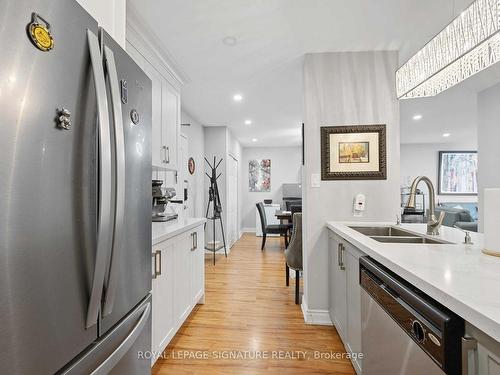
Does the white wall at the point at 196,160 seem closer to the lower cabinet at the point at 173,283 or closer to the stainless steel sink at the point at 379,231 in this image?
the lower cabinet at the point at 173,283

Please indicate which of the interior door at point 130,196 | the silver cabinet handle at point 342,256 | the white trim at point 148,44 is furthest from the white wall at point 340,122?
the interior door at point 130,196

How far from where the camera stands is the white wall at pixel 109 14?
0.95 metres

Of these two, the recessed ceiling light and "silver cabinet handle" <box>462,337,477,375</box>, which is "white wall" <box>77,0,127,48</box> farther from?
"silver cabinet handle" <box>462,337,477,375</box>

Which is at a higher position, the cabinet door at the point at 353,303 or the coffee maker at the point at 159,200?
the coffee maker at the point at 159,200

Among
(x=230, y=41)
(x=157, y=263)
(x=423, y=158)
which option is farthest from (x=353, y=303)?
(x=423, y=158)

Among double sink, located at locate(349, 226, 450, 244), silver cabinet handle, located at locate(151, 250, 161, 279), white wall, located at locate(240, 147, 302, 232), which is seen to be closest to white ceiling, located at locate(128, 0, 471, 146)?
double sink, located at locate(349, 226, 450, 244)

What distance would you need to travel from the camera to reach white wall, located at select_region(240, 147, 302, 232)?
24.6 ft

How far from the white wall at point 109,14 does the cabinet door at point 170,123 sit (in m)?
1.38

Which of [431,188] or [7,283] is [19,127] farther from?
[431,188]

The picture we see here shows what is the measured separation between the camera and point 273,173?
7555 millimetres

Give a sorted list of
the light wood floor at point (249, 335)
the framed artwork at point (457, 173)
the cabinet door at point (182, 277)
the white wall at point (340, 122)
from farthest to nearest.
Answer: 1. the framed artwork at point (457, 173)
2. the white wall at point (340, 122)
3. the cabinet door at point (182, 277)
4. the light wood floor at point (249, 335)

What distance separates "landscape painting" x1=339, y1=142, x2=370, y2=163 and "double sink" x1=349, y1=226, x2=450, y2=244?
0.66m

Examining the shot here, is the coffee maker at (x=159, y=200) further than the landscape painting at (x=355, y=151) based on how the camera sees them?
No

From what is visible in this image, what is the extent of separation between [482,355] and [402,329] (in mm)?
332
